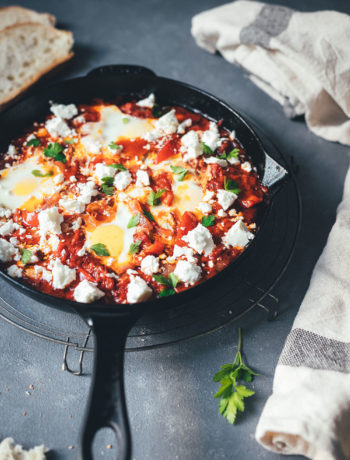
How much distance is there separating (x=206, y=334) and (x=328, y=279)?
89 cm

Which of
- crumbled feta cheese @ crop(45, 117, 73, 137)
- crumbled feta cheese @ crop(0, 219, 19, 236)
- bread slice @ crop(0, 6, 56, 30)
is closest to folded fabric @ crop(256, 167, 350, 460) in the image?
crumbled feta cheese @ crop(0, 219, 19, 236)

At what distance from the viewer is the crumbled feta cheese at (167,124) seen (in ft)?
12.1

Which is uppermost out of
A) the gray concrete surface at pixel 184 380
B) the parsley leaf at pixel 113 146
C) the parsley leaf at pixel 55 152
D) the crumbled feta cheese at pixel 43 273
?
the parsley leaf at pixel 113 146

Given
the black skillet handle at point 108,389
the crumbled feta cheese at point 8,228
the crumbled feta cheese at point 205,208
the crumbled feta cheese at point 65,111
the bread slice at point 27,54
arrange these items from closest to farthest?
1. the black skillet handle at point 108,389
2. the crumbled feta cheese at point 8,228
3. the crumbled feta cheese at point 205,208
4. the crumbled feta cheese at point 65,111
5. the bread slice at point 27,54

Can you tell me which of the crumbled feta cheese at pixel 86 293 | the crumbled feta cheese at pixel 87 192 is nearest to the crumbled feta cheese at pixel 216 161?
the crumbled feta cheese at pixel 87 192

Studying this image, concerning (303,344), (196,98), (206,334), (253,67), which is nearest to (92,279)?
(206,334)

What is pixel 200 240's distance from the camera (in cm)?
300

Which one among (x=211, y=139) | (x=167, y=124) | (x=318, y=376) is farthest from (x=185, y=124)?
(x=318, y=376)

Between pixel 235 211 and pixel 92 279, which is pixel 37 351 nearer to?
pixel 92 279

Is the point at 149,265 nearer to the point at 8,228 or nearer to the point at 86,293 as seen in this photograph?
the point at 86,293

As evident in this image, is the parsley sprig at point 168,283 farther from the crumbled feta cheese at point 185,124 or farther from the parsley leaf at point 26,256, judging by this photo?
the crumbled feta cheese at point 185,124

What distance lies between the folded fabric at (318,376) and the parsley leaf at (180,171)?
44.6 inches

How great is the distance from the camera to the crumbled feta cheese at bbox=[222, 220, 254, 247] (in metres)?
3.06

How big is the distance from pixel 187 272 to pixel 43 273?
2.95ft
